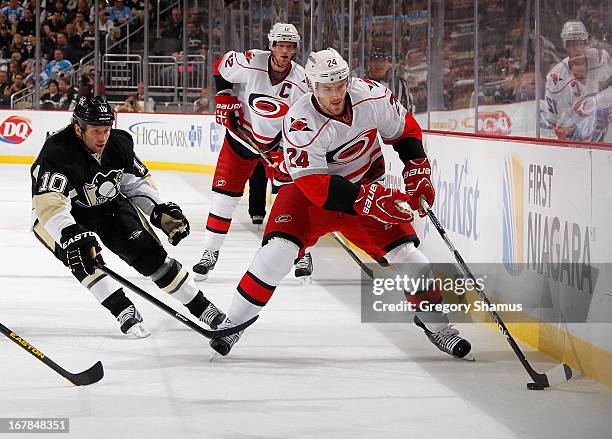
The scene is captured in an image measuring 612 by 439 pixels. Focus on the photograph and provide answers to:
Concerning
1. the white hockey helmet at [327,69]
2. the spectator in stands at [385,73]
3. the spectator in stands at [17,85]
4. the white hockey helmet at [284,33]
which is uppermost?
the white hockey helmet at [327,69]

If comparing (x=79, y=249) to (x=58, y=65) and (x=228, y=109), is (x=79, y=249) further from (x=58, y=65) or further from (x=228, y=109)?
(x=58, y=65)

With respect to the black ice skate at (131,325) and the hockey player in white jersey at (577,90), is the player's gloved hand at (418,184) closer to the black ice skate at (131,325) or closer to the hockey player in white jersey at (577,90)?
the hockey player in white jersey at (577,90)

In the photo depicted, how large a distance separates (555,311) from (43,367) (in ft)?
5.97

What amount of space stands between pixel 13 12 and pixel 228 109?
11.1m

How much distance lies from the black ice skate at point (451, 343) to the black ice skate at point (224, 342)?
2.31 feet

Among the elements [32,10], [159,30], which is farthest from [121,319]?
[32,10]

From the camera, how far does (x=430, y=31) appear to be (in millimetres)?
7004

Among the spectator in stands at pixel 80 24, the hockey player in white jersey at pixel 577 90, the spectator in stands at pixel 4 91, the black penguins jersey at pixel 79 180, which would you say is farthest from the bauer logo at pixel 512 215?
the spectator in stands at pixel 80 24

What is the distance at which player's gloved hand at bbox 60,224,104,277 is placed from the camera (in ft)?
13.0

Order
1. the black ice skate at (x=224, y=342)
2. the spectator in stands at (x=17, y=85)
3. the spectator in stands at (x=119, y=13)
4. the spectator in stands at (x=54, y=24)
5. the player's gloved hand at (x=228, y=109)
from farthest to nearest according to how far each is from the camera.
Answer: the spectator in stands at (x=119, y=13)
the spectator in stands at (x=54, y=24)
the spectator in stands at (x=17, y=85)
the player's gloved hand at (x=228, y=109)
the black ice skate at (x=224, y=342)

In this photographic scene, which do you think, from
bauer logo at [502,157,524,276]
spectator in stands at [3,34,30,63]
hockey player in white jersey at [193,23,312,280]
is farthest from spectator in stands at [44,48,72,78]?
bauer logo at [502,157,524,276]

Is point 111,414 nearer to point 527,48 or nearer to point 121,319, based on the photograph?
point 121,319

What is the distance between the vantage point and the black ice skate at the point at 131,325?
445 centimetres

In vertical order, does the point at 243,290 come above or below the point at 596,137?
below
